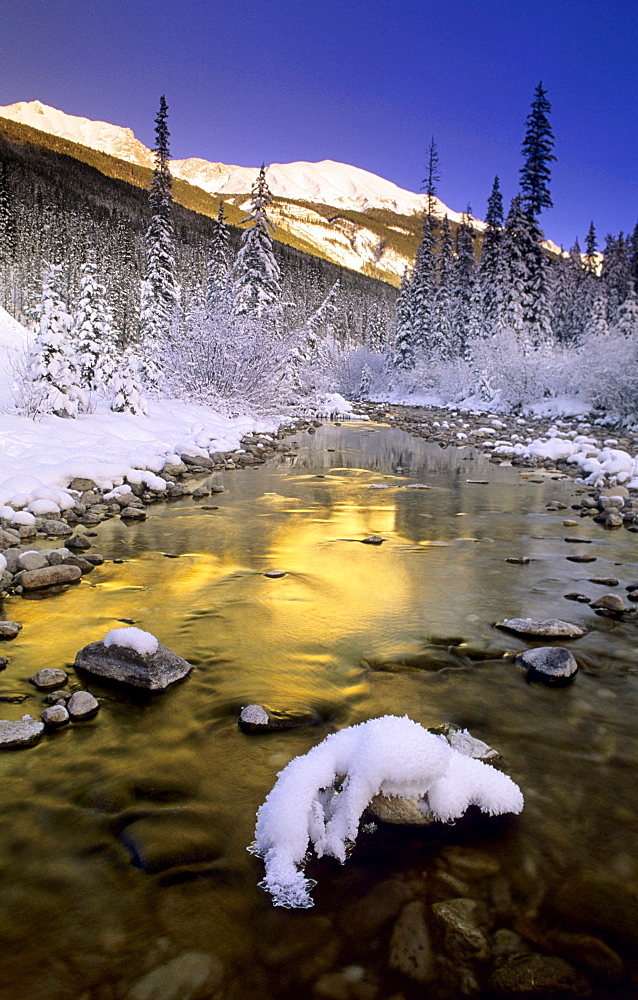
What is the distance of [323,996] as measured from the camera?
158 centimetres

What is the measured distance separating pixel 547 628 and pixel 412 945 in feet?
8.78

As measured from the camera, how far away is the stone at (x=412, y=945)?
1652 millimetres

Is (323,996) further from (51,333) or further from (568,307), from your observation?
(568,307)

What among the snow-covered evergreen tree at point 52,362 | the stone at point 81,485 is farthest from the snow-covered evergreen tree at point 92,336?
the stone at point 81,485

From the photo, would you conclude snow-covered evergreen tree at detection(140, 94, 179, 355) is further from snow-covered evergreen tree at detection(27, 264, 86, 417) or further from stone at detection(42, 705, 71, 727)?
stone at detection(42, 705, 71, 727)

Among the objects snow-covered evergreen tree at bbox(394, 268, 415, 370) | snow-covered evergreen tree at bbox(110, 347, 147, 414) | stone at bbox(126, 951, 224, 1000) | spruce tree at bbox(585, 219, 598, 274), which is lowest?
stone at bbox(126, 951, 224, 1000)

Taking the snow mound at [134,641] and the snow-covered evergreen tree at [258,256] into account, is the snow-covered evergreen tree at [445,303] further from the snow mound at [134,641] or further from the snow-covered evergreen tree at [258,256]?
the snow mound at [134,641]

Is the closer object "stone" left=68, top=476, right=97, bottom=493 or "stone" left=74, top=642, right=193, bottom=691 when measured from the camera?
"stone" left=74, top=642, right=193, bottom=691

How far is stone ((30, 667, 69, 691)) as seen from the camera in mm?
3098

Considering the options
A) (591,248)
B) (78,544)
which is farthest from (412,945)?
(591,248)

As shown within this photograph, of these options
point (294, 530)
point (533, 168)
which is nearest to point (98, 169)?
point (533, 168)

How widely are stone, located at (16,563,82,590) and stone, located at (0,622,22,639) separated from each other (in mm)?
840

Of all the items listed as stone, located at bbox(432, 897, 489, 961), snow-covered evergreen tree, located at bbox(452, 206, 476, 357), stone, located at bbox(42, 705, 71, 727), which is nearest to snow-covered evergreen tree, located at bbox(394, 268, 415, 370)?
snow-covered evergreen tree, located at bbox(452, 206, 476, 357)

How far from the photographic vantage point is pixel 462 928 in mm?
1784
